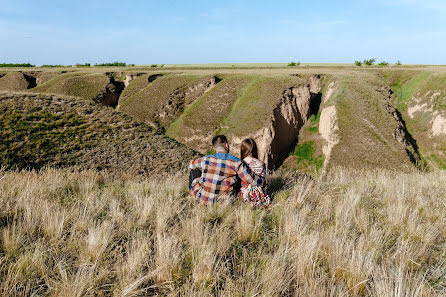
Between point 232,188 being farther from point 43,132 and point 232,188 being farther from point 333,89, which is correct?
point 333,89

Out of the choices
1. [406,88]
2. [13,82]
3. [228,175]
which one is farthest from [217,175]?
[13,82]

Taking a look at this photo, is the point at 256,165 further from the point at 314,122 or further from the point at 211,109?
the point at 314,122

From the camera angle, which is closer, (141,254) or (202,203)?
(141,254)

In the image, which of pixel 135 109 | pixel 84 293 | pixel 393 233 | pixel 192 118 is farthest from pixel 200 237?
pixel 135 109

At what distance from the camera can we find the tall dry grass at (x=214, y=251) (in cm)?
282

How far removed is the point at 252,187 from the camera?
5.70m

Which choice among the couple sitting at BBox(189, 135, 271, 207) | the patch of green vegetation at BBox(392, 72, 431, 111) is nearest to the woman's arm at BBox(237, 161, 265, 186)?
the couple sitting at BBox(189, 135, 271, 207)

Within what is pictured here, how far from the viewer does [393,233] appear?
4.41m

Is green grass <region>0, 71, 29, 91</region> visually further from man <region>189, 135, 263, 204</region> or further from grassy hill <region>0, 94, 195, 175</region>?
man <region>189, 135, 263, 204</region>

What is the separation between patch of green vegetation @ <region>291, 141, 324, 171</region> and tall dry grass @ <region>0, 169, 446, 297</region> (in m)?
33.2

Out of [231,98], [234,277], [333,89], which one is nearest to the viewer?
[234,277]

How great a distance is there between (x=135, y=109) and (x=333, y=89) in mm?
34566

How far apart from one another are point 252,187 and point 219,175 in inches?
28.2

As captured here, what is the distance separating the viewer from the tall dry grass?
2.82 m
